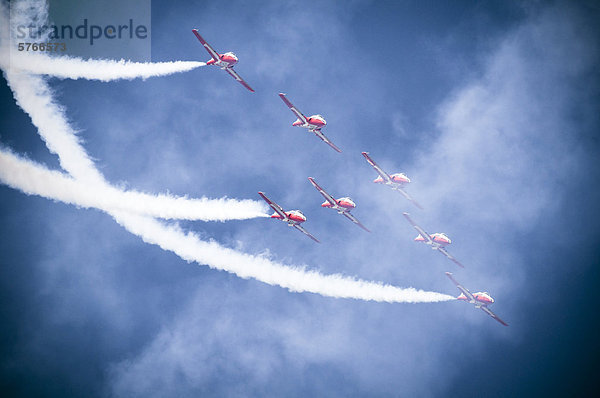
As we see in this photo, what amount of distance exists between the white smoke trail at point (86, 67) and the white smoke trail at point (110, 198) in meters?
11.4

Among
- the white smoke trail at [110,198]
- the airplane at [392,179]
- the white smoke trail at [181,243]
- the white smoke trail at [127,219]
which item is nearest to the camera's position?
the white smoke trail at [110,198]

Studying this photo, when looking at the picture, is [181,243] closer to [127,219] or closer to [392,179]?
[127,219]

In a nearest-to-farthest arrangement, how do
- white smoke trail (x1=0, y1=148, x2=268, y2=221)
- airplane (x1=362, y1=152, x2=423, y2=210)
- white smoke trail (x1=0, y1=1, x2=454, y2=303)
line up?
white smoke trail (x1=0, y1=148, x2=268, y2=221) < white smoke trail (x1=0, y1=1, x2=454, y2=303) < airplane (x1=362, y1=152, x2=423, y2=210)

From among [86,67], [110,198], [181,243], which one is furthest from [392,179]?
[86,67]

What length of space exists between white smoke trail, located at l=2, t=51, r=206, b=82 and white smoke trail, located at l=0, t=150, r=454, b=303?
11666 mm

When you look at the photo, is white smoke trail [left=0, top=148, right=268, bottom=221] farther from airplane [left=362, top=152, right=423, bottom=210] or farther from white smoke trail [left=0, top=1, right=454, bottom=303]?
airplane [left=362, top=152, right=423, bottom=210]

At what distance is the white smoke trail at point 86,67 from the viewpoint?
61969 mm

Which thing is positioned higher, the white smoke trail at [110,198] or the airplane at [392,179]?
the airplane at [392,179]

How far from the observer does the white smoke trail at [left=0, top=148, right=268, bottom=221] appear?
193 ft

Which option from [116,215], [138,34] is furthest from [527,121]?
[116,215]

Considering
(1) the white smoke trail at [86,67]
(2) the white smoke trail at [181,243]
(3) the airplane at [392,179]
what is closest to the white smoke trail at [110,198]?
(2) the white smoke trail at [181,243]

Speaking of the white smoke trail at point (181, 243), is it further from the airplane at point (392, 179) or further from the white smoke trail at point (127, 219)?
the airplane at point (392, 179)

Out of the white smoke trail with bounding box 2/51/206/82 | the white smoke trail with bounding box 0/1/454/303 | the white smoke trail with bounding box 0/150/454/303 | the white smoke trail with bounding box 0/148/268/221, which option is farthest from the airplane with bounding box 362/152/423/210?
the white smoke trail with bounding box 2/51/206/82

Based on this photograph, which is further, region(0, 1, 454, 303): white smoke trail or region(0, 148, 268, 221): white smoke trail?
region(0, 1, 454, 303): white smoke trail
